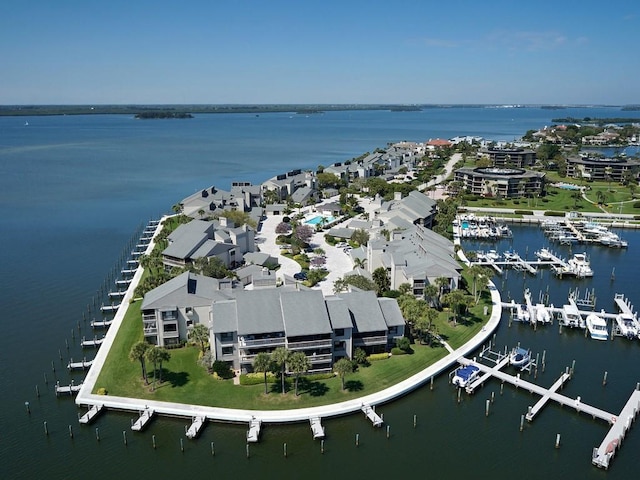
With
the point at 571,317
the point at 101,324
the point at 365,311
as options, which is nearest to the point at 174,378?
the point at 101,324

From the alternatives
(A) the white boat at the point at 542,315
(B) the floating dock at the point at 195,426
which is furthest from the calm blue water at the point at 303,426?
(A) the white boat at the point at 542,315

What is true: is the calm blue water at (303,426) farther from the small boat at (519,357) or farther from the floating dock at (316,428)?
the small boat at (519,357)

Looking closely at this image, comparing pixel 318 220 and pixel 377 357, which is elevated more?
Result: pixel 318 220

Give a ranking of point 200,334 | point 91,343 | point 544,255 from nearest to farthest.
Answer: point 200,334
point 91,343
point 544,255

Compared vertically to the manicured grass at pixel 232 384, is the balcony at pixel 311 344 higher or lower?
higher

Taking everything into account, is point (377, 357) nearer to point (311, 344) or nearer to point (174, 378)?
point (311, 344)

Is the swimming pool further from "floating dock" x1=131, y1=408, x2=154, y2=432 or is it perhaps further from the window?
"floating dock" x1=131, y1=408, x2=154, y2=432

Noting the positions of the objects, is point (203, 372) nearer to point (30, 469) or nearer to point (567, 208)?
point (30, 469)
